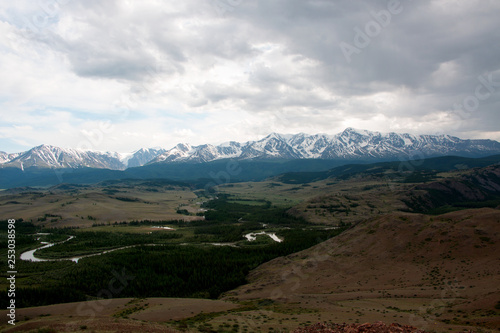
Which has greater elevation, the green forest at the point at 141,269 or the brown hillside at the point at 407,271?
the brown hillside at the point at 407,271

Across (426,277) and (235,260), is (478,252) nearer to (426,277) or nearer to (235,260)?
(426,277)

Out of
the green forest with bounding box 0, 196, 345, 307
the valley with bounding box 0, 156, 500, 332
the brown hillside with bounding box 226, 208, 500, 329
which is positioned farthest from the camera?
the green forest with bounding box 0, 196, 345, 307

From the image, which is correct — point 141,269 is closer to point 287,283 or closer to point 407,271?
point 287,283

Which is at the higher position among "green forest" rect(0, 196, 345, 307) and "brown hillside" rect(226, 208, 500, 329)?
"brown hillside" rect(226, 208, 500, 329)

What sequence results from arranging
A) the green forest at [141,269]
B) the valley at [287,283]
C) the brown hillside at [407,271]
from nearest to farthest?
1. the valley at [287,283]
2. the brown hillside at [407,271]
3. the green forest at [141,269]

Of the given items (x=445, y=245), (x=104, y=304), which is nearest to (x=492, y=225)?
(x=445, y=245)

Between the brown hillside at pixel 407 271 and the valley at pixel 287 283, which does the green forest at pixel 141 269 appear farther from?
the brown hillside at pixel 407 271

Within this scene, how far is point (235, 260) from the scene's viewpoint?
10669 cm

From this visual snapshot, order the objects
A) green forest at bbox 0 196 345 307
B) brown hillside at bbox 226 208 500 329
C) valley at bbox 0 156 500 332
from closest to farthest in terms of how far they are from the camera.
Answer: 1. valley at bbox 0 156 500 332
2. brown hillside at bbox 226 208 500 329
3. green forest at bbox 0 196 345 307

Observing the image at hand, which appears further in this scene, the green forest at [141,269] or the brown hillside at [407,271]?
the green forest at [141,269]

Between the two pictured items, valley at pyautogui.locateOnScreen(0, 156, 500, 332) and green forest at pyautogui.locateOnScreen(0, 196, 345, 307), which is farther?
green forest at pyautogui.locateOnScreen(0, 196, 345, 307)

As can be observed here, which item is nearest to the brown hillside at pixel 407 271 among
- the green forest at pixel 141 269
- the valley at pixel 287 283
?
the valley at pixel 287 283

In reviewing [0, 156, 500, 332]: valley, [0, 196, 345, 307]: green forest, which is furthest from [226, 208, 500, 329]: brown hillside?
[0, 196, 345, 307]: green forest

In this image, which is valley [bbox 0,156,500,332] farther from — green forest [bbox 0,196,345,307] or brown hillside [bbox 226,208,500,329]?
green forest [bbox 0,196,345,307]
